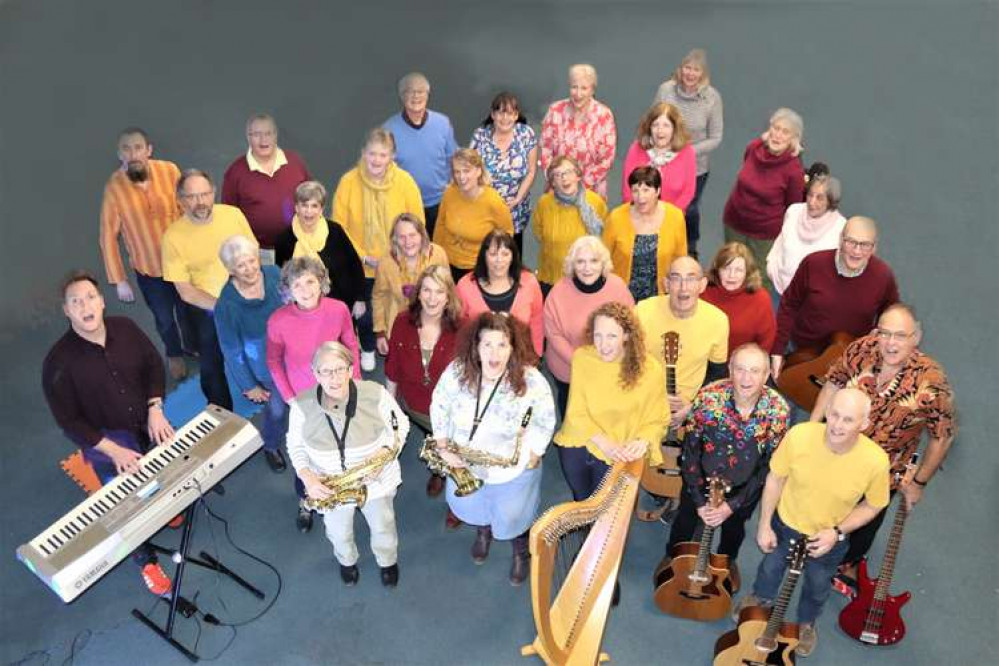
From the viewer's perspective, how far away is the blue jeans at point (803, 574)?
4238 mm

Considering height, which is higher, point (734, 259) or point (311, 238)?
point (734, 259)

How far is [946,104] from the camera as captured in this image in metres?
9.03

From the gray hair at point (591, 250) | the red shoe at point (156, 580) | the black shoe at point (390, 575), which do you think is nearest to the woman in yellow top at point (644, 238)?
the gray hair at point (591, 250)

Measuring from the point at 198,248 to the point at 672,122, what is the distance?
9.43 feet

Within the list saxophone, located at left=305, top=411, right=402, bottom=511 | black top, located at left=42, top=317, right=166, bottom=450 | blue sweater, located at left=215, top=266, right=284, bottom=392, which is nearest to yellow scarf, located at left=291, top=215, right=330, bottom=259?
blue sweater, located at left=215, top=266, right=284, bottom=392

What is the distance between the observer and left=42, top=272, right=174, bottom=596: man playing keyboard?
4.38 metres

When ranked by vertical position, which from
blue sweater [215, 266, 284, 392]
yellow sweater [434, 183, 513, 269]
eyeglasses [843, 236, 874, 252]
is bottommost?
blue sweater [215, 266, 284, 392]

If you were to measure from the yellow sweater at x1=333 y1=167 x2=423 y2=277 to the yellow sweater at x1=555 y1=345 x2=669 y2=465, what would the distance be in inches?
67.2

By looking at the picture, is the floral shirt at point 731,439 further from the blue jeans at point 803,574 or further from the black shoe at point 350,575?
the black shoe at point 350,575

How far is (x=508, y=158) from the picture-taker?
20.0 ft

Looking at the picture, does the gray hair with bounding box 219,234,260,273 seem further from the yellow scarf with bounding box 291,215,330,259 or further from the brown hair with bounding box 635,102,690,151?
the brown hair with bounding box 635,102,690,151

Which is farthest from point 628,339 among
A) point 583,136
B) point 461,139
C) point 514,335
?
point 461,139

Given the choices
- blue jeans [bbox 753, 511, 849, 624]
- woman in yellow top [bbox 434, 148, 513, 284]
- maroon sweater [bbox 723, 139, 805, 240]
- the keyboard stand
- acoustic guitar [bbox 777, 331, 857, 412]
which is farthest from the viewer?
maroon sweater [bbox 723, 139, 805, 240]

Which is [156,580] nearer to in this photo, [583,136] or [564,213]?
[564,213]
